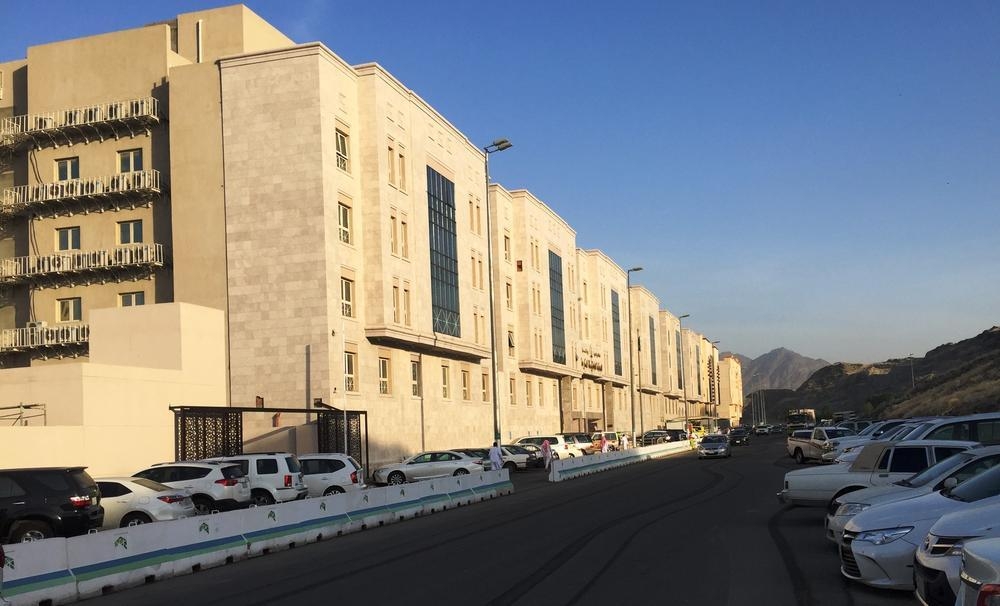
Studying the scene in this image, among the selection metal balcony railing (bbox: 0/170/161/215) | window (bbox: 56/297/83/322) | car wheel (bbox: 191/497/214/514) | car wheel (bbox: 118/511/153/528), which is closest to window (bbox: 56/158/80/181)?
metal balcony railing (bbox: 0/170/161/215)

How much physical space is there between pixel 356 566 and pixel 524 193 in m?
58.8

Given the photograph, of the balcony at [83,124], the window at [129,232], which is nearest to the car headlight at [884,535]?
the balcony at [83,124]

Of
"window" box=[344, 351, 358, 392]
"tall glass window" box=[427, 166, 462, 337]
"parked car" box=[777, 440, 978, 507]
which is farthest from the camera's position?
"tall glass window" box=[427, 166, 462, 337]

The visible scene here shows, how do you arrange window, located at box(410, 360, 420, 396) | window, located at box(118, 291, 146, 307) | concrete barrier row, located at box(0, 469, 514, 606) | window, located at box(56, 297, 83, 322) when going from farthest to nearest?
window, located at box(410, 360, 420, 396), window, located at box(56, 297, 83, 322), window, located at box(118, 291, 146, 307), concrete barrier row, located at box(0, 469, 514, 606)

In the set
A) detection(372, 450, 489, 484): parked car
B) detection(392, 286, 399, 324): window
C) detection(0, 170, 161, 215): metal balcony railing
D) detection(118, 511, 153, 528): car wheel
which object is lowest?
detection(372, 450, 489, 484): parked car

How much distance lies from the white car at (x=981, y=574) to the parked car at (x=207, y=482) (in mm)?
20306

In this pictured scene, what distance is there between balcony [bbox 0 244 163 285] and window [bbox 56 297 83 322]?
0.93 m

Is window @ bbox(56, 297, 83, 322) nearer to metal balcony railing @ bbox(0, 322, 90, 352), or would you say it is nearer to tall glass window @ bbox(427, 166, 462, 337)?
metal balcony railing @ bbox(0, 322, 90, 352)

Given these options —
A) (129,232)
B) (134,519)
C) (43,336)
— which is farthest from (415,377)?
(134,519)

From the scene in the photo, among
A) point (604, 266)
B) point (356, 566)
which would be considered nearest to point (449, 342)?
point (356, 566)

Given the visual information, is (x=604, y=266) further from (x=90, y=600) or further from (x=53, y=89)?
(x=90, y=600)

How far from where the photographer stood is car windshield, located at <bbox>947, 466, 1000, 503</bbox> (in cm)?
1041

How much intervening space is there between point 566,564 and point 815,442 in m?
29.4

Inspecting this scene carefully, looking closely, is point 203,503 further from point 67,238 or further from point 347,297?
point 67,238
